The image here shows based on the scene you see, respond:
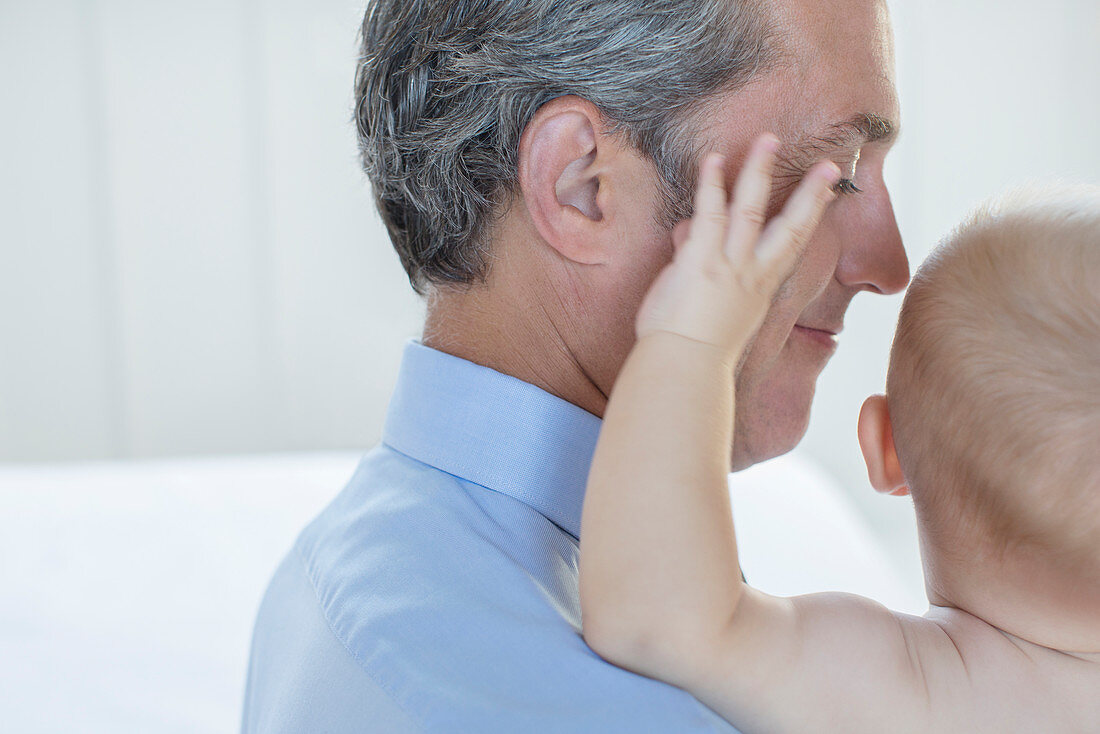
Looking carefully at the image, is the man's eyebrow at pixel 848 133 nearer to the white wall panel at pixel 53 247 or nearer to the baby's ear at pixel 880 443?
the baby's ear at pixel 880 443

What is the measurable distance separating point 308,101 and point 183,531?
1781 mm

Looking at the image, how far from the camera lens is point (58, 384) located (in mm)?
3340

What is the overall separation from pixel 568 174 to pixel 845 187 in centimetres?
27

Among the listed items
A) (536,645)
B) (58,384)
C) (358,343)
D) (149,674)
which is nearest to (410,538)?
(536,645)

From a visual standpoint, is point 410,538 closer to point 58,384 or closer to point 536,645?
point 536,645

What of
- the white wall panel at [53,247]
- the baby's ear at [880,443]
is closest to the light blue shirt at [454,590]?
the baby's ear at [880,443]

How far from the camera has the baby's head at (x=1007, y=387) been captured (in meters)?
0.77

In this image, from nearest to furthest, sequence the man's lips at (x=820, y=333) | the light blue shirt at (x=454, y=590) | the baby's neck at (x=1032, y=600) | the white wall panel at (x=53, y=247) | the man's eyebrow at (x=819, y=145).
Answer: the light blue shirt at (x=454, y=590)
the baby's neck at (x=1032, y=600)
the man's eyebrow at (x=819, y=145)
the man's lips at (x=820, y=333)
the white wall panel at (x=53, y=247)

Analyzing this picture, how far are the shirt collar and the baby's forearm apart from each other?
0.48 ft

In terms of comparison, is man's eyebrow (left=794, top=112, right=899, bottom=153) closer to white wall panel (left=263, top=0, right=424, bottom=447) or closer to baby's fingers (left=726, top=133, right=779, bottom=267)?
baby's fingers (left=726, top=133, right=779, bottom=267)

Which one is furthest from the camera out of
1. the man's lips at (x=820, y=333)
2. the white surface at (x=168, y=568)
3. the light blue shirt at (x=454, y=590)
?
the white surface at (x=168, y=568)

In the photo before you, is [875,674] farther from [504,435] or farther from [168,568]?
[168,568]

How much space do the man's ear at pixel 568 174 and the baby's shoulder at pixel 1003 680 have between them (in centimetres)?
46

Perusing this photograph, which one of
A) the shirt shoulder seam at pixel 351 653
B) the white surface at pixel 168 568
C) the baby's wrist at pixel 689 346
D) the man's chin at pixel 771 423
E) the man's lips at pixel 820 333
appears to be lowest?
the white surface at pixel 168 568
